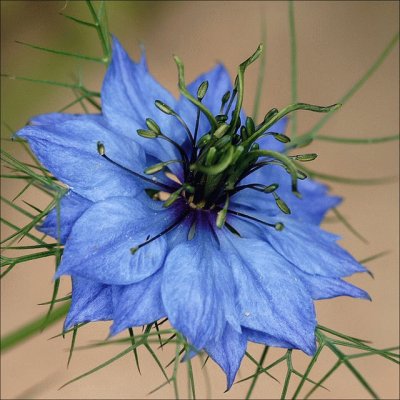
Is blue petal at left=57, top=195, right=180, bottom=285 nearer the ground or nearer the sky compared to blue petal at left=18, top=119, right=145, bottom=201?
nearer the ground

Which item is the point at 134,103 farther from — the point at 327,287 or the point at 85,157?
the point at 327,287

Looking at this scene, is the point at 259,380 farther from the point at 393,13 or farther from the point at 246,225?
the point at 393,13

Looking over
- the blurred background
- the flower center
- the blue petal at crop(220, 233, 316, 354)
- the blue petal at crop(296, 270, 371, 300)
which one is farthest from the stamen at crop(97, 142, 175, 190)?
the blurred background

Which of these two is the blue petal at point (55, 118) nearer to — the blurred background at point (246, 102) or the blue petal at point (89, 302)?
the blue petal at point (89, 302)

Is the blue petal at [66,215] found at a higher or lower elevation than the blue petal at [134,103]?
lower

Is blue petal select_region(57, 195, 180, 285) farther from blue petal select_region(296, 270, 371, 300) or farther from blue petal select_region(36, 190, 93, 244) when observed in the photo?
blue petal select_region(296, 270, 371, 300)

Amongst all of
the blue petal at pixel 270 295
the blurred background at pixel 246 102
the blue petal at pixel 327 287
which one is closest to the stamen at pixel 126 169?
the blue petal at pixel 270 295

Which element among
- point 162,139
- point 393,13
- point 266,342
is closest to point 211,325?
point 266,342

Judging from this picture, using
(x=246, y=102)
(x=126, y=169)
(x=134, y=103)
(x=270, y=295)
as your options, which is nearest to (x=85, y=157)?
(x=126, y=169)
